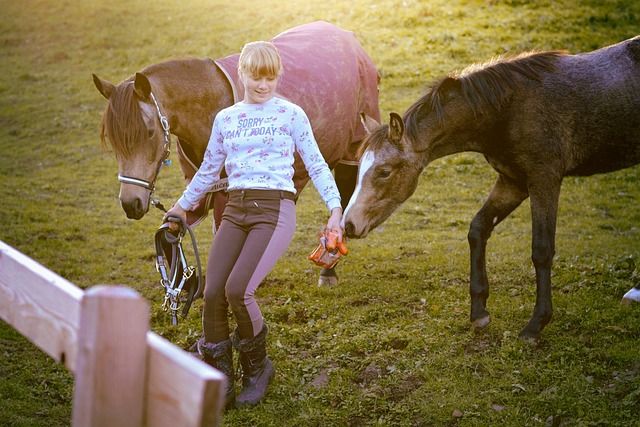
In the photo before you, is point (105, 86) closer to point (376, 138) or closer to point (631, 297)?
point (376, 138)

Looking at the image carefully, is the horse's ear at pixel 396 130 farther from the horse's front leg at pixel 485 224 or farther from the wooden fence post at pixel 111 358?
the wooden fence post at pixel 111 358

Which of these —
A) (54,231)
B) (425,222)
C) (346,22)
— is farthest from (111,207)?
(346,22)

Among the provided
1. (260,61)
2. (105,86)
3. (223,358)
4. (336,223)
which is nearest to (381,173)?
(336,223)

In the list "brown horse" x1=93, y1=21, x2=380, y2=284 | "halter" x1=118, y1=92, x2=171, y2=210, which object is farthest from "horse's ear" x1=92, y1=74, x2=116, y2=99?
"halter" x1=118, y1=92, x2=171, y2=210

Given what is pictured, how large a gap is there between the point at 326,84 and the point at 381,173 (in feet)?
3.99

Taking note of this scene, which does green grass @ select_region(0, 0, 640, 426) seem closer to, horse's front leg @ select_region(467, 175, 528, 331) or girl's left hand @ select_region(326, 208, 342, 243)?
horse's front leg @ select_region(467, 175, 528, 331)

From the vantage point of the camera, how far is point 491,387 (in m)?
3.99

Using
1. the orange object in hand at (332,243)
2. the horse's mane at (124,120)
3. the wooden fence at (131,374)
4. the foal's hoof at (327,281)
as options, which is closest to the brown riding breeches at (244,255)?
the orange object in hand at (332,243)

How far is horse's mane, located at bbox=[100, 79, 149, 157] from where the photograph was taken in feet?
13.5

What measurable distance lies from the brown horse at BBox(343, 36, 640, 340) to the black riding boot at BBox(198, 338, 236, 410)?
45.7 inches

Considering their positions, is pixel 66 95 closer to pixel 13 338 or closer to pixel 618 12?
pixel 13 338

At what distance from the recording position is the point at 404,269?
21.1 ft

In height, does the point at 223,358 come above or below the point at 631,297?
below

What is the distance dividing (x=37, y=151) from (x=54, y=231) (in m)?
4.87
